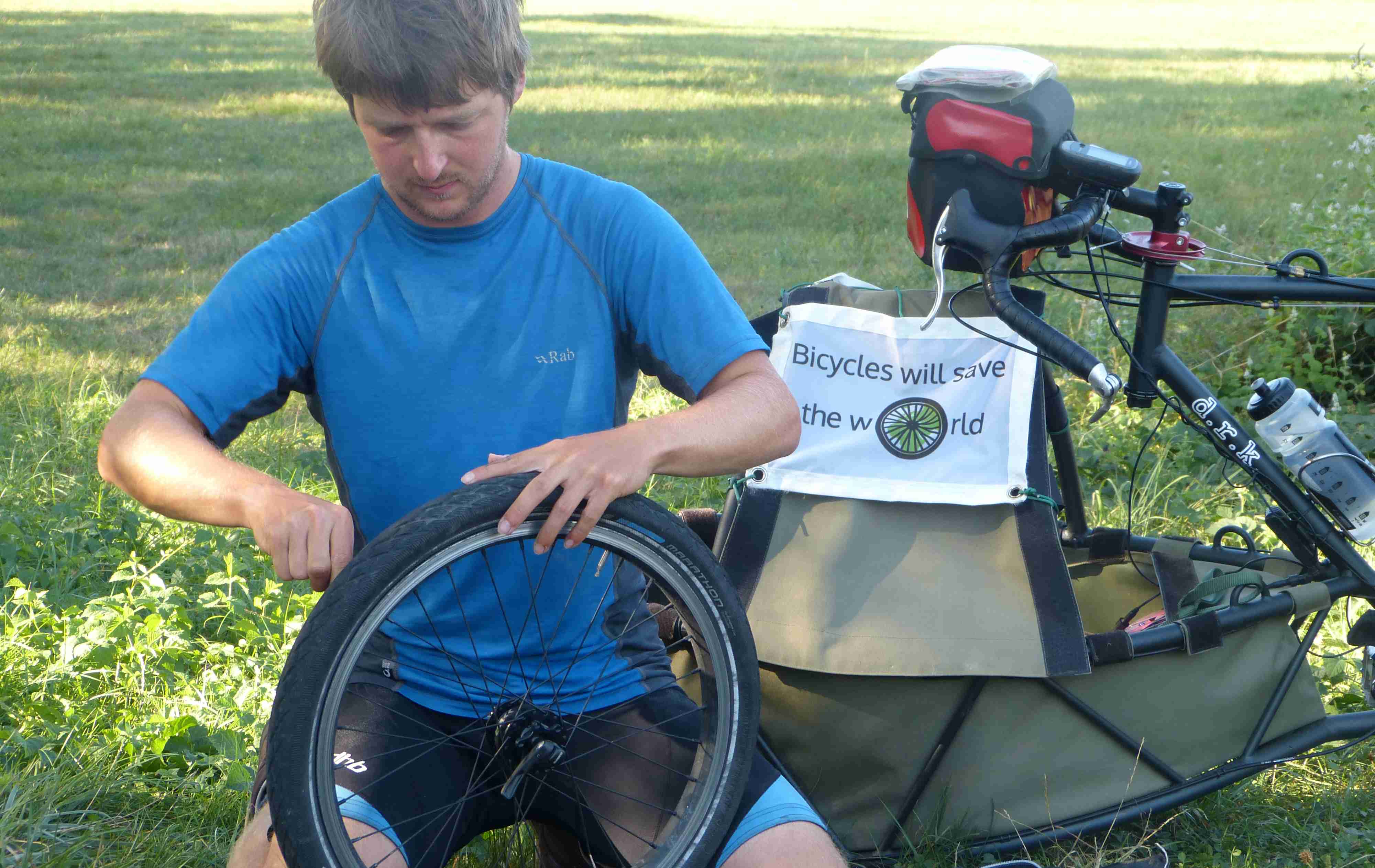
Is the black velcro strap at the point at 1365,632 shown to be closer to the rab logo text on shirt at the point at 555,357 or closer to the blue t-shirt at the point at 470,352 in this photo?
the blue t-shirt at the point at 470,352

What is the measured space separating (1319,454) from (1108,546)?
1.92 ft

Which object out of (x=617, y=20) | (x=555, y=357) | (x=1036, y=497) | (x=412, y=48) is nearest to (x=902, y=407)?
(x=1036, y=497)

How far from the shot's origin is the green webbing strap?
99.7 inches

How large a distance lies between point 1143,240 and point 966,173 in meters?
0.38

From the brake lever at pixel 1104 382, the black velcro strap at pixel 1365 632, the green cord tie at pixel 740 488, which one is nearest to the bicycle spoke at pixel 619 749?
the green cord tie at pixel 740 488

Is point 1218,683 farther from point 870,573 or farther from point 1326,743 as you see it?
point 870,573

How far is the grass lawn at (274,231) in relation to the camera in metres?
2.61

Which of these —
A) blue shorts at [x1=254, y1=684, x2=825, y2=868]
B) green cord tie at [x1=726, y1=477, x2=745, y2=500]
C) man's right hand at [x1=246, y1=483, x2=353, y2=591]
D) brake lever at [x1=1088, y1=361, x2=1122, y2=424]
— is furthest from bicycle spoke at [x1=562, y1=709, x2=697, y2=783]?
brake lever at [x1=1088, y1=361, x2=1122, y2=424]

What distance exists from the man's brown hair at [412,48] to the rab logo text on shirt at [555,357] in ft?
1.39

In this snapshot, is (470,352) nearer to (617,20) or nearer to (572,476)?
A: (572,476)

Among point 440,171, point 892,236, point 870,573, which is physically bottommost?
point 892,236

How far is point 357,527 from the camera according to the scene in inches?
82.9

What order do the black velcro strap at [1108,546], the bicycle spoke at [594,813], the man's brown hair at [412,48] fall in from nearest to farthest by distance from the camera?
the man's brown hair at [412,48]
the bicycle spoke at [594,813]
the black velcro strap at [1108,546]

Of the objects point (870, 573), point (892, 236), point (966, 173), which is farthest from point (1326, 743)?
point (892, 236)
